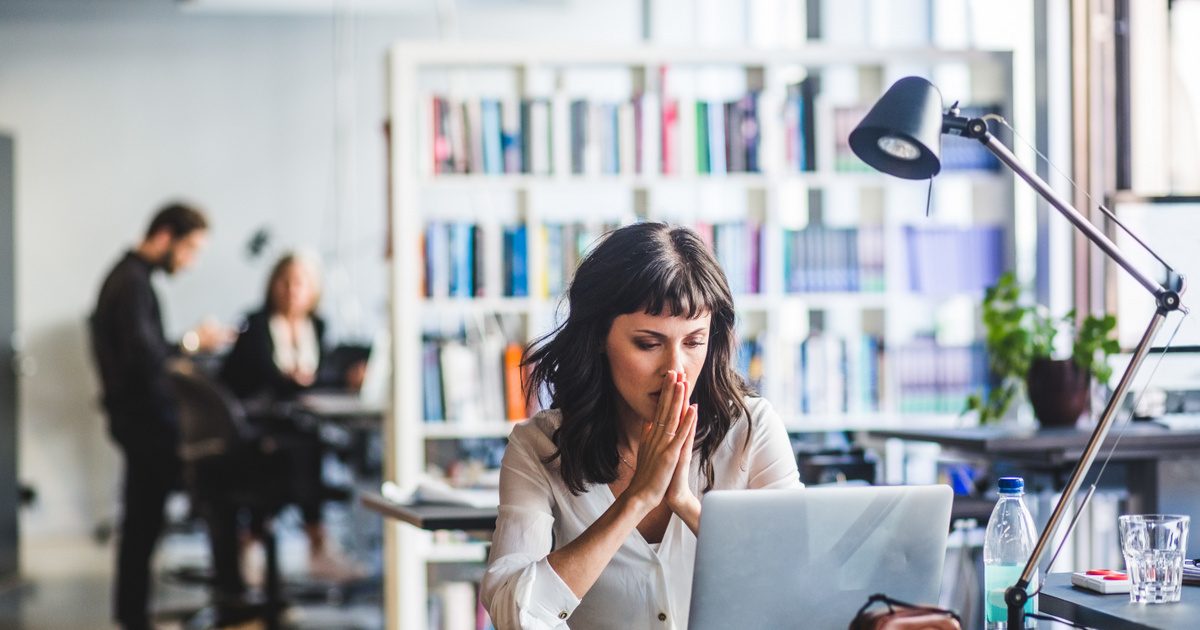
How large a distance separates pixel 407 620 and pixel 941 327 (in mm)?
2329

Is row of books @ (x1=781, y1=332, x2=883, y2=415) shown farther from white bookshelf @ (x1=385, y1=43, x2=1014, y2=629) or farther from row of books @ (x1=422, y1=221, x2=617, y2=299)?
row of books @ (x1=422, y1=221, x2=617, y2=299)

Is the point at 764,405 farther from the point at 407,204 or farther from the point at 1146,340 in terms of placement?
the point at 407,204

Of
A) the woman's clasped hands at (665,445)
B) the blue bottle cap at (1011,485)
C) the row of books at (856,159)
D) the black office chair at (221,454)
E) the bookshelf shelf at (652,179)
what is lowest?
the black office chair at (221,454)

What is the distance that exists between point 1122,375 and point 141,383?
4434mm

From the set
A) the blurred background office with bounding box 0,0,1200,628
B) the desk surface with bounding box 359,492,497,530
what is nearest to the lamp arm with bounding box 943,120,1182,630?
the desk surface with bounding box 359,492,497,530

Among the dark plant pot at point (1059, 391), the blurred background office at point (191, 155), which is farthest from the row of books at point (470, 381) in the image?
the blurred background office at point (191, 155)

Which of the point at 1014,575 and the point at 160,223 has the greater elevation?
the point at 160,223

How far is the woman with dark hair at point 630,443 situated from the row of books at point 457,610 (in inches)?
87.7

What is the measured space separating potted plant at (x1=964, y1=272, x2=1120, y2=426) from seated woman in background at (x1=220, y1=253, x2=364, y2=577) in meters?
2.68

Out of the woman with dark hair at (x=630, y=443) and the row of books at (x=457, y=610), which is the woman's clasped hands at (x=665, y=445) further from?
the row of books at (x=457, y=610)

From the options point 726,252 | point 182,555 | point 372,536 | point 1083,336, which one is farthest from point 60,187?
point 1083,336

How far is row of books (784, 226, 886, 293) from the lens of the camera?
4.59m

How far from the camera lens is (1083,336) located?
3.49 meters

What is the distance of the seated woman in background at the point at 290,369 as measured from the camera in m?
5.18
